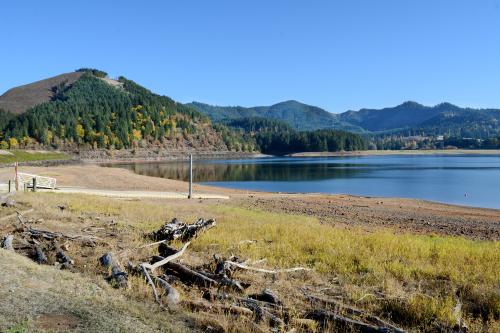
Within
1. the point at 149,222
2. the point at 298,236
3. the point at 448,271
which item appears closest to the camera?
the point at 448,271

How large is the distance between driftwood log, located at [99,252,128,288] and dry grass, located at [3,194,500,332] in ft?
0.80

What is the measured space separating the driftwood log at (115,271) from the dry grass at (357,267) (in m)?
0.24

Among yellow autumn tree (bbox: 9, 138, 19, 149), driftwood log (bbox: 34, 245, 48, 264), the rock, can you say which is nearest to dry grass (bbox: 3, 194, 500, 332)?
driftwood log (bbox: 34, 245, 48, 264)

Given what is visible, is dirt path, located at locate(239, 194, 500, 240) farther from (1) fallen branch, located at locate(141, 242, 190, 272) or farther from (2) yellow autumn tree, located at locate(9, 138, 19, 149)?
(2) yellow autumn tree, located at locate(9, 138, 19, 149)

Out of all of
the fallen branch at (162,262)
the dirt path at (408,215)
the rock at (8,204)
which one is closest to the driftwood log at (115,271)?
the fallen branch at (162,262)

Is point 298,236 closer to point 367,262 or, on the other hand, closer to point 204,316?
point 367,262

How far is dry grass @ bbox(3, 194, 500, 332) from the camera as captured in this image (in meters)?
8.23

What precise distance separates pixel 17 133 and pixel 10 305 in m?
177

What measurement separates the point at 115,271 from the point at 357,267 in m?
5.97

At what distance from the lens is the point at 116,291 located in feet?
27.5

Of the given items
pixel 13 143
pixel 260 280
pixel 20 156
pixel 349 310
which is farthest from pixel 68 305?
pixel 13 143

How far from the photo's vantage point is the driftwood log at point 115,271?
8.75 m

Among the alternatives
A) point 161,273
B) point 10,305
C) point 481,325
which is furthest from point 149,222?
point 481,325

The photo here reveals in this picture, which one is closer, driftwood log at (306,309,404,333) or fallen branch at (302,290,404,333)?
driftwood log at (306,309,404,333)
